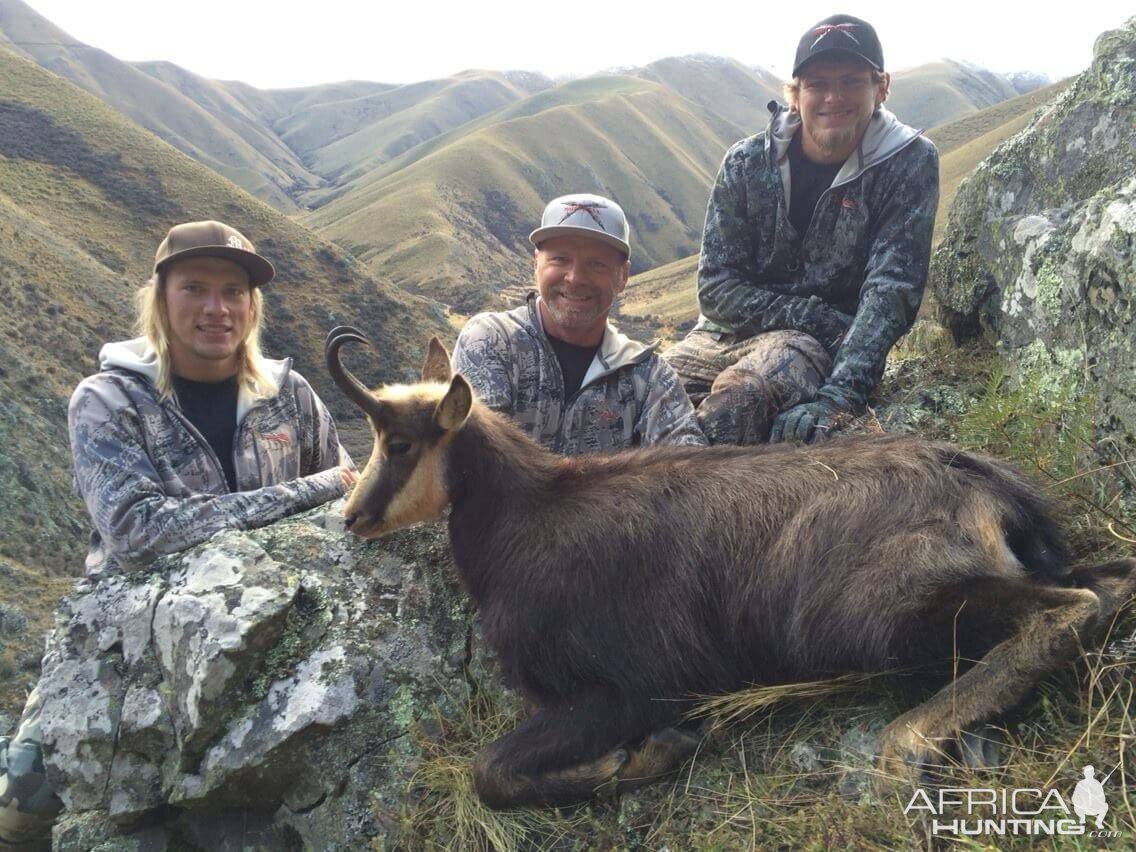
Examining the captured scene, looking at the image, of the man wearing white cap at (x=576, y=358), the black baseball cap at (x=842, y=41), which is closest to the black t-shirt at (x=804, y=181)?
the black baseball cap at (x=842, y=41)

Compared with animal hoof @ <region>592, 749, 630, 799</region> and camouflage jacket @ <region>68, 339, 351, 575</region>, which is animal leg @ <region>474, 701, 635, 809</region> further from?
camouflage jacket @ <region>68, 339, 351, 575</region>

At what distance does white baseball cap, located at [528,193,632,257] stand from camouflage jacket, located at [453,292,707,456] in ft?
2.26

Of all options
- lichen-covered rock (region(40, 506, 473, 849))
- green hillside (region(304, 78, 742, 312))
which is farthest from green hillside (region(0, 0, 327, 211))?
lichen-covered rock (region(40, 506, 473, 849))

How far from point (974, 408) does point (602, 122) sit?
542 feet

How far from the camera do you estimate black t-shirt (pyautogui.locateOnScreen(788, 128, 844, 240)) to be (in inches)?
241

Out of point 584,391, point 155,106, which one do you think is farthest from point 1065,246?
point 155,106

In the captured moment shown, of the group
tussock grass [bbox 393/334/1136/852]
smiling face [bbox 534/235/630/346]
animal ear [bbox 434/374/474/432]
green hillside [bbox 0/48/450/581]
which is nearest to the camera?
tussock grass [bbox 393/334/1136/852]

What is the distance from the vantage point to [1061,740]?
107 inches

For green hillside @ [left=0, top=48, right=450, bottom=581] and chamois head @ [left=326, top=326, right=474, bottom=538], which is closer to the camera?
chamois head @ [left=326, top=326, right=474, bottom=538]

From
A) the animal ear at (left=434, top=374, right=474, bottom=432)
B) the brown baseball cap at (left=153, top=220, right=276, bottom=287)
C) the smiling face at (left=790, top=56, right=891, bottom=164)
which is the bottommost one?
the animal ear at (left=434, top=374, right=474, bottom=432)

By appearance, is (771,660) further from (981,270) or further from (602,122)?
(602,122)

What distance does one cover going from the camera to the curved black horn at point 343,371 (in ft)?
12.5

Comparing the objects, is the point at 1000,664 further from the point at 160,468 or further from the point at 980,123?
the point at 980,123

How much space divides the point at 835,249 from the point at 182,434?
485 cm
